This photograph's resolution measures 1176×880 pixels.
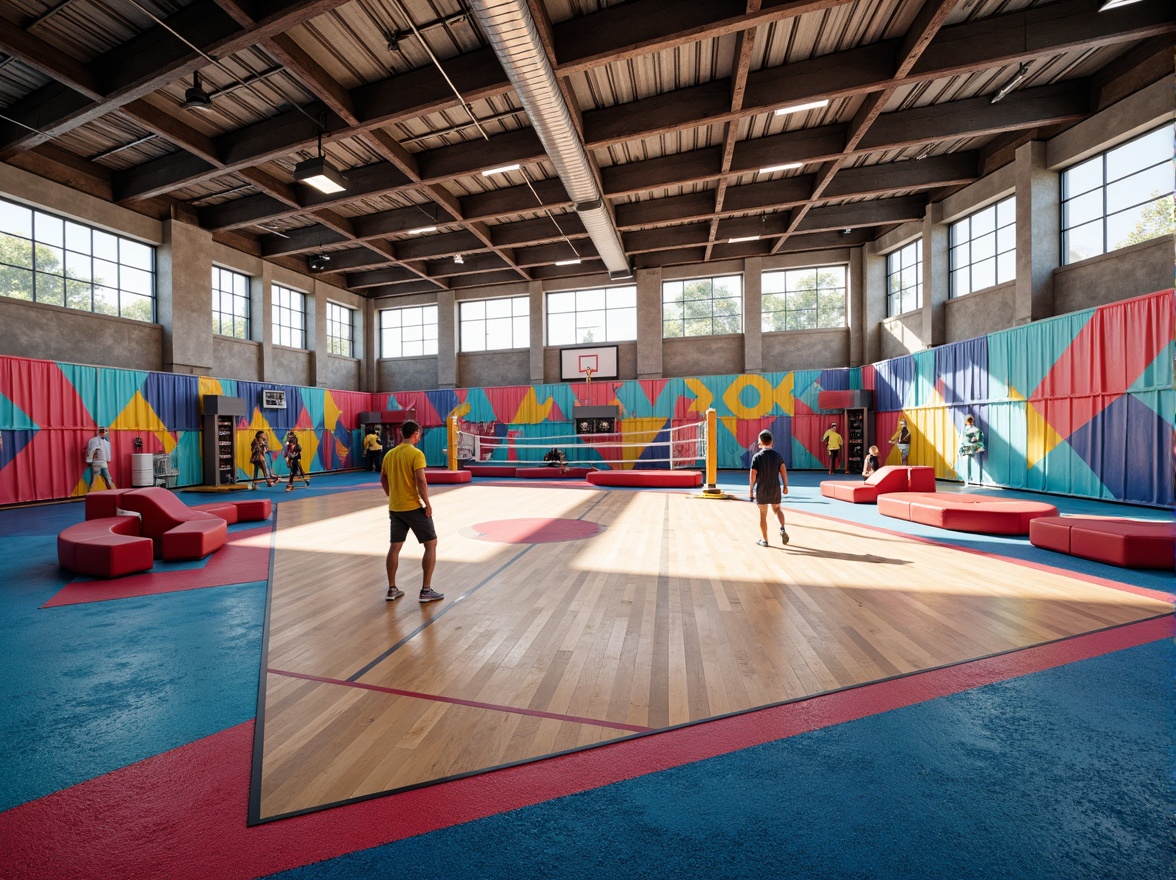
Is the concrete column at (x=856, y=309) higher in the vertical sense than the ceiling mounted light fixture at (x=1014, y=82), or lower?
lower

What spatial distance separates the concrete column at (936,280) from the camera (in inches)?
573

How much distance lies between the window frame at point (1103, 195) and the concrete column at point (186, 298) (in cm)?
2214

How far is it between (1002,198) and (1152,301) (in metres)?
5.43

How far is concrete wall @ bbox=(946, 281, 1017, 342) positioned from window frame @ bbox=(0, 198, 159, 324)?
22404mm

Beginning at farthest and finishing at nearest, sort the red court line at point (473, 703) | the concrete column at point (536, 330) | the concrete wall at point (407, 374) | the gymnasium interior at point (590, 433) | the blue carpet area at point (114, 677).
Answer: the concrete wall at point (407, 374) → the concrete column at point (536, 330) → the red court line at point (473, 703) → the blue carpet area at point (114, 677) → the gymnasium interior at point (590, 433)

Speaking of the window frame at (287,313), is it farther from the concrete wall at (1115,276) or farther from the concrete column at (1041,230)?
the concrete wall at (1115,276)

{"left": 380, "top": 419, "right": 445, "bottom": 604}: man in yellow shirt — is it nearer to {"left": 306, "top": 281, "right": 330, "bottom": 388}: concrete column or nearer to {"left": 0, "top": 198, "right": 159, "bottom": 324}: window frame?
{"left": 0, "top": 198, "right": 159, "bottom": 324}: window frame

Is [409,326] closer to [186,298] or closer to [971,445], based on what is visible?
[186,298]

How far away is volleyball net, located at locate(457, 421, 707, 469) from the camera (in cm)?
1814

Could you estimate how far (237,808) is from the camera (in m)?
2.01

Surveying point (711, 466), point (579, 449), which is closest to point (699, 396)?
point (579, 449)

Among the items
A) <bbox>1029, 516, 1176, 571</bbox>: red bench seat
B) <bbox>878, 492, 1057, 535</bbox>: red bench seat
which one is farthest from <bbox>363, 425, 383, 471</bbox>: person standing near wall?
<bbox>1029, 516, 1176, 571</bbox>: red bench seat

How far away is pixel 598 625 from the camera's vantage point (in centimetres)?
386

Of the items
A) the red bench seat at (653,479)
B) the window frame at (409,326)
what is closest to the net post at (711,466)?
the red bench seat at (653,479)
